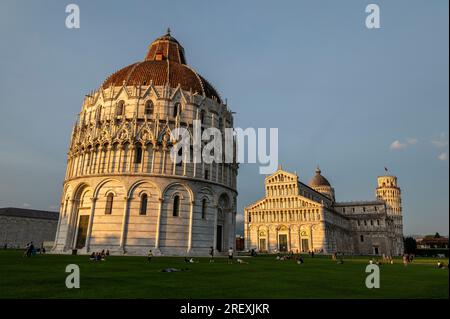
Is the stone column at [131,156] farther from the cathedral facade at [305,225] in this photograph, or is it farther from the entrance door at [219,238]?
the cathedral facade at [305,225]

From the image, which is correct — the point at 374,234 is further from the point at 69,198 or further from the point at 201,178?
the point at 69,198

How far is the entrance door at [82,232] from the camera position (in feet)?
126

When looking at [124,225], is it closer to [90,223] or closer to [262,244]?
[90,223]

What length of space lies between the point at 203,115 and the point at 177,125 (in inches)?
210

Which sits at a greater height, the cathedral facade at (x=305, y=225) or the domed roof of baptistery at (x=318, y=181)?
the domed roof of baptistery at (x=318, y=181)

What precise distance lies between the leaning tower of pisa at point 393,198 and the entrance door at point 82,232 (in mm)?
125340

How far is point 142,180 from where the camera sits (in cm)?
3772

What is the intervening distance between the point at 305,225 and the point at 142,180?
61878 millimetres

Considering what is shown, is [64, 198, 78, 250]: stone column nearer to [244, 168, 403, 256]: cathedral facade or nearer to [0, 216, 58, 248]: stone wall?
[0, 216, 58, 248]: stone wall

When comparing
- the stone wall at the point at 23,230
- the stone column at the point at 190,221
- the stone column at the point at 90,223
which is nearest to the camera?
the stone column at the point at 90,223

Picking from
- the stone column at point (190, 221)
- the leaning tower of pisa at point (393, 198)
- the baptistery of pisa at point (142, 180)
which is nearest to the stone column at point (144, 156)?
the baptistery of pisa at point (142, 180)

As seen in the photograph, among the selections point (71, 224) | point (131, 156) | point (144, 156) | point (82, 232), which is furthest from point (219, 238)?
point (71, 224)
